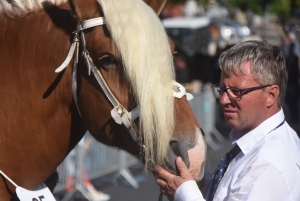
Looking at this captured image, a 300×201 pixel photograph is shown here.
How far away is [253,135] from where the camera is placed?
263 cm

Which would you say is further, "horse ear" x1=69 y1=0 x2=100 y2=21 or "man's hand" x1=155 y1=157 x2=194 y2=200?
"horse ear" x1=69 y1=0 x2=100 y2=21

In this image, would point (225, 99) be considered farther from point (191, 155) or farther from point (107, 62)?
point (107, 62)

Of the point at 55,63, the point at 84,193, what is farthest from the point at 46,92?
the point at 84,193

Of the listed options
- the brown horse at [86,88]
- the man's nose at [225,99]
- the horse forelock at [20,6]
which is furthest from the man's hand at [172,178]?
the horse forelock at [20,6]

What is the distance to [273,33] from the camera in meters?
39.2

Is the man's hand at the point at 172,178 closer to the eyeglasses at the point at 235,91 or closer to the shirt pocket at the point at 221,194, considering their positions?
the shirt pocket at the point at 221,194

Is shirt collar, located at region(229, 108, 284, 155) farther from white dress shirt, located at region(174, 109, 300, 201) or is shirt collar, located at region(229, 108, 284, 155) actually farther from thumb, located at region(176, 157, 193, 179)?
thumb, located at region(176, 157, 193, 179)

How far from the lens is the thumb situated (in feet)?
8.80

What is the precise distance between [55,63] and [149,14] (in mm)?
562

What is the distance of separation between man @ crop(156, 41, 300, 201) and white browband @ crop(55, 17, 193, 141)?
0.31 meters

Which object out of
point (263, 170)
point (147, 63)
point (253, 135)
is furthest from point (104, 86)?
point (263, 170)

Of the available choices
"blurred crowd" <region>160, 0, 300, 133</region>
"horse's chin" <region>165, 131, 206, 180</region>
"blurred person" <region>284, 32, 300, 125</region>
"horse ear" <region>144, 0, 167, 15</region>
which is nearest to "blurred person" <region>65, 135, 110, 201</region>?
"blurred crowd" <region>160, 0, 300, 133</region>

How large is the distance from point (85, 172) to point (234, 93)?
19.2 feet

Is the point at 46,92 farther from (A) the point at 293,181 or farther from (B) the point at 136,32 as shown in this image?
(A) the point at 293,181
